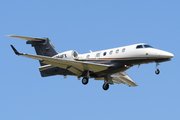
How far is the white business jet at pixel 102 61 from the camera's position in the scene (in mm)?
22234

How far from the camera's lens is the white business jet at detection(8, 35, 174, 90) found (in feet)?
72.9

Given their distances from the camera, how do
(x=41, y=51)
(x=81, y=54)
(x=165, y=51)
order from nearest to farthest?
(x=165, y=51), (x=81, y=54), (x=41, y=51)

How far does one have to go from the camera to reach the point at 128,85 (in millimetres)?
28344

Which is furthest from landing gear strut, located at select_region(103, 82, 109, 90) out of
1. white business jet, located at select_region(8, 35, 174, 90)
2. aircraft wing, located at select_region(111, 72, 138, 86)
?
aircraft wing, located at select_region(111, 72, 138, 86)

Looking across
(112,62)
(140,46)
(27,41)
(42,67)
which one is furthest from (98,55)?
(27,41)

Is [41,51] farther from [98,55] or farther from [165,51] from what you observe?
[165,51]

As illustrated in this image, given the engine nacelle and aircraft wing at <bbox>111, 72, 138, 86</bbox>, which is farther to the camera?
aircraft wing at <bbox>111, 72, 138, 86</bbox>

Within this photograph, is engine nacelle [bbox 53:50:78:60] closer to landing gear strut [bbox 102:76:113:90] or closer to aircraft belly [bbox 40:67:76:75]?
aircraft belly [bbox 40:67:76:75]

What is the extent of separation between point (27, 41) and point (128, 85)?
1003 centimetres

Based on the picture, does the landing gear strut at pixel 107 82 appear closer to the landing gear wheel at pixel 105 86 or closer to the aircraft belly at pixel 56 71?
the landing gear wheel at pixel 105 86

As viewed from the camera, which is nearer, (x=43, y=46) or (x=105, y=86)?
(x=105, y=86)

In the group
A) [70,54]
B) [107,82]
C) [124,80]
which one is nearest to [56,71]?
[70,54]

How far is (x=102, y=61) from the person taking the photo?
24.1 m

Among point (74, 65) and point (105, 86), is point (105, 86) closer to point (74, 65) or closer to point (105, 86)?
point (105, 86)
